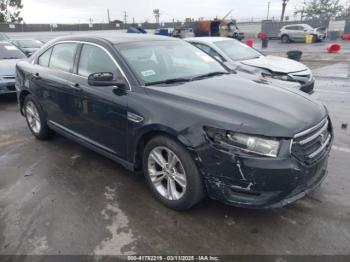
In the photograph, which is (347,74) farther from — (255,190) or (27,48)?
(27,48)

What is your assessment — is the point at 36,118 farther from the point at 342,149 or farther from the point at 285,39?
the point at 285,39

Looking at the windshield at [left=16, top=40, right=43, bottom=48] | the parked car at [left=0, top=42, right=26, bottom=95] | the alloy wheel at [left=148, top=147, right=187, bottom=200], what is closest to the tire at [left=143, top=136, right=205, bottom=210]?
the alloy wheel at [left=148, top=147, right=187, bottom=200]

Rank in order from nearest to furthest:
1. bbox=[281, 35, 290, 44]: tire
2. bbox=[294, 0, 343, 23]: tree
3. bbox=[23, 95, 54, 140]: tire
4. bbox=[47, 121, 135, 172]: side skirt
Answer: bbox=[47, 121, 135, 172]: side skirt → bbox=[23, 95, 54, 140]: tire → bbox=[281, 35, 290, 44]: tire → bbox=[294, 0, 343, 23]: tree

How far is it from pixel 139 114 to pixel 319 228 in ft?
6.56

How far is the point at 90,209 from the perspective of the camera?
330cm

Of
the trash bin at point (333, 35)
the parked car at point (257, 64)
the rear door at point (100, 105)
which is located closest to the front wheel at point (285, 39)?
the trash bin at point (333, 35)

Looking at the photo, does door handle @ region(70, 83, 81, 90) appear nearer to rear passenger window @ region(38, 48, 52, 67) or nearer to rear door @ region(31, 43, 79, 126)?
rear door @ region(31, 43, 79, 126)

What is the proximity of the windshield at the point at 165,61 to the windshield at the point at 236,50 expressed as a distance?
3.98 meters

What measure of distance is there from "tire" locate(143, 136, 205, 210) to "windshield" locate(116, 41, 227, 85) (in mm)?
746

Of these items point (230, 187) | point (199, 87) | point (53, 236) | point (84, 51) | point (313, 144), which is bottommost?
point (53, 236)

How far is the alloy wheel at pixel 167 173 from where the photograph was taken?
3.07 meters

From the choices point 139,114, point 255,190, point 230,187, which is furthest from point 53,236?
point 255,190

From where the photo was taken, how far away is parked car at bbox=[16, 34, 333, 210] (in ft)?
8.60

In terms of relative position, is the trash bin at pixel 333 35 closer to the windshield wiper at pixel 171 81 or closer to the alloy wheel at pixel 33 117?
the alloy wheel at pixel 33 117
